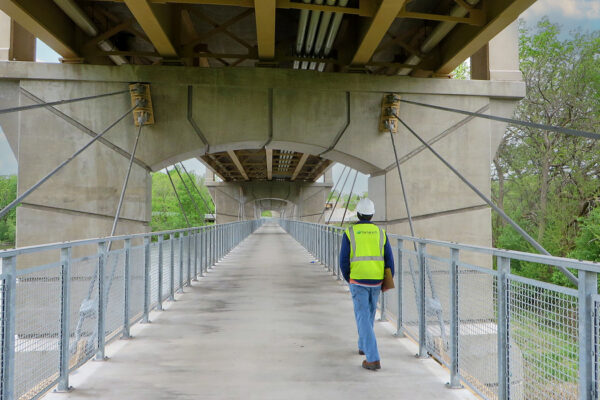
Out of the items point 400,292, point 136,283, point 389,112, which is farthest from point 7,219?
point 400,292

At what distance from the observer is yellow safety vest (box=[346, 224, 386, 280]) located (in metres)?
4.51

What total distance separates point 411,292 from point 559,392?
313 centimetres

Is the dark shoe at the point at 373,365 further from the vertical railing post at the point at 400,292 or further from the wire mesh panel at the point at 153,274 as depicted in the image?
the wire mesh panel at the point at 153,274

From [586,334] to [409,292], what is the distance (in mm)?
3598

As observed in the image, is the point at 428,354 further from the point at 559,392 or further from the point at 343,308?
the point at 343,308

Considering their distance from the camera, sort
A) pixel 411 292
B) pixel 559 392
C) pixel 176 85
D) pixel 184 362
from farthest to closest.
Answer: pixel 176 85, pixel 411 292, pixel 184 362, pixel 559 392

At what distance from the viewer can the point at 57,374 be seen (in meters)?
3.88

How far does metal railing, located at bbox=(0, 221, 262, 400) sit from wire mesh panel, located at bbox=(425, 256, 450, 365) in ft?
9.83

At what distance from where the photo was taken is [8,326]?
3.05 metres

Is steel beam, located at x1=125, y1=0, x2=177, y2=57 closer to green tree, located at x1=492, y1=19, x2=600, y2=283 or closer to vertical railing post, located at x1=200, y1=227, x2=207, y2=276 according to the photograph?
vertical railing post, located at x1=200, y1=227, x2=207, y2=276

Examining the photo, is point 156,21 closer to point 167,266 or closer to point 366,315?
point 167,266

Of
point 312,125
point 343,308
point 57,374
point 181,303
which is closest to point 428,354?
point 343,308

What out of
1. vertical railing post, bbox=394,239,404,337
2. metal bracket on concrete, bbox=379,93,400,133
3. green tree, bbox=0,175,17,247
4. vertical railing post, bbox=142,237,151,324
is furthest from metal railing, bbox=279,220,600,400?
green tree, bbox=0,175,17,247

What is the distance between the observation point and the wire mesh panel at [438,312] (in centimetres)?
469
